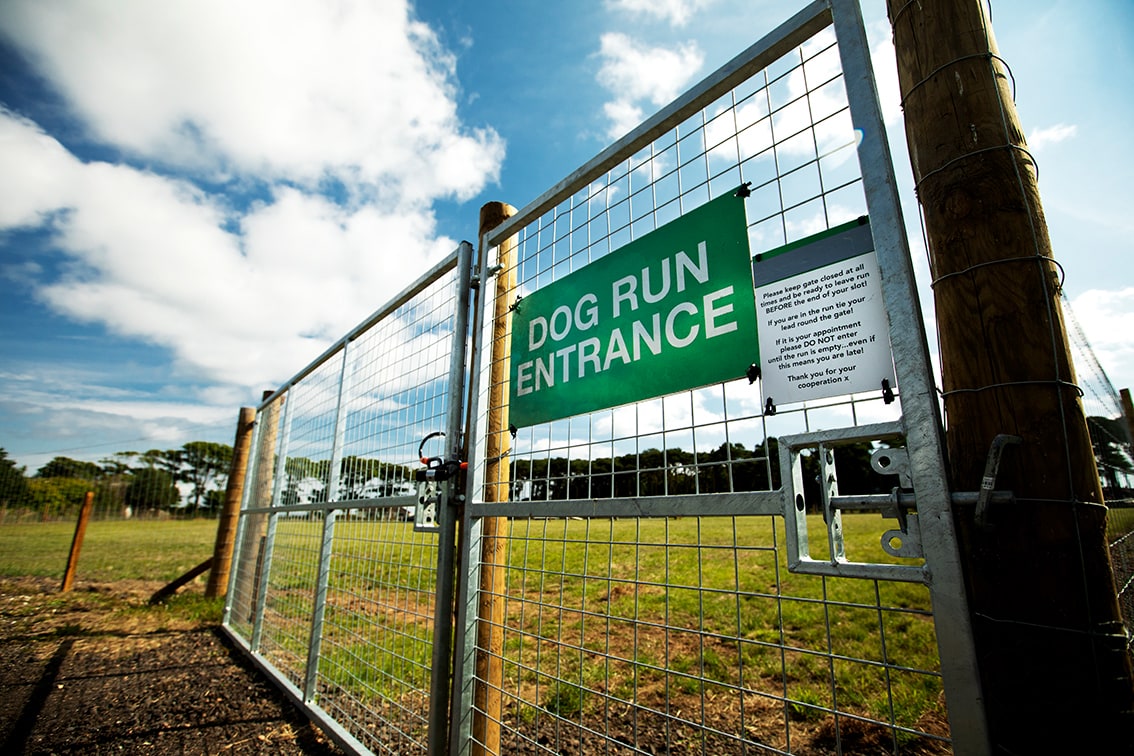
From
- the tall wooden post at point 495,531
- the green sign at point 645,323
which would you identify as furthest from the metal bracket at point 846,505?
the tall wooden post at point 495,531

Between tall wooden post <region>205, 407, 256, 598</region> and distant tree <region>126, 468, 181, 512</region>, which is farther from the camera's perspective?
Answer: distant tree <region>126, 468, 181, 512</region>

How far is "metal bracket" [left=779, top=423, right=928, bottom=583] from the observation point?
95cm

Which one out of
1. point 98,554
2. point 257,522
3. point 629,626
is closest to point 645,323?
point 629,626

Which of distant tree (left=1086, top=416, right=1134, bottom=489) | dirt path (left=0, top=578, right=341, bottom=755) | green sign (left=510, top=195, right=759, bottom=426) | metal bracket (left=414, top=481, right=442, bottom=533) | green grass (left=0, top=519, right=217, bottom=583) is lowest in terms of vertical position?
dirt path (left=0, top=578, right=341, bottom=755)

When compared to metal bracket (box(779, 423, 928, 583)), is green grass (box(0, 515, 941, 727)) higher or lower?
lower

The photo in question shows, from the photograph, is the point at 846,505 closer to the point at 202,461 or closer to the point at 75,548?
the point at 75,548

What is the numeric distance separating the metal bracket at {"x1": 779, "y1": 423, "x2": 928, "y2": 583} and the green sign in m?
0.27

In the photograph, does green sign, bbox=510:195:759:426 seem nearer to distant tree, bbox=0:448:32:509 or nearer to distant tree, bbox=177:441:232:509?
distant tree, bbox=0:448:32:509

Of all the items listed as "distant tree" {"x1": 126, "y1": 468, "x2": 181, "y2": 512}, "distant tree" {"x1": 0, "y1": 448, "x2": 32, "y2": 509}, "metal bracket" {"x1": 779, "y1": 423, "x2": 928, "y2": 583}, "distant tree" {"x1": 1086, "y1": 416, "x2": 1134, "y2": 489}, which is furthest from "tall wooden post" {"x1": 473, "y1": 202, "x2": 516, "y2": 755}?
"distant tree" {"x1": 0, "y1": 448, "x2": 32, "y2": 509}

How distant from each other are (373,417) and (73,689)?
2881mm

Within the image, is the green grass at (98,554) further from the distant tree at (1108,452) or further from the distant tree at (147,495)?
the distant tree at (1108,452)

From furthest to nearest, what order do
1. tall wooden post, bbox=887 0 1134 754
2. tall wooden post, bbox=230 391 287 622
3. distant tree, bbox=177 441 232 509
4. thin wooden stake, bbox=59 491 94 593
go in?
distant tree, bbox=177 441 232 509, thin wooden stake, bbox=59 491 94 593, tall wooden post, bbox=230 391 287 622, tall wooden post, bbox=887 0 1134 754

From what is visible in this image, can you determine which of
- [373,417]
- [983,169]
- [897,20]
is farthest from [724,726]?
[897,20]

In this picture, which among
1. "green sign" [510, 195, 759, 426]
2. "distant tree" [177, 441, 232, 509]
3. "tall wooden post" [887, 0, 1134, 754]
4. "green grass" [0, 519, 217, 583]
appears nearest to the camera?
"tall wooden post" [887, 0, 1134, 754]
